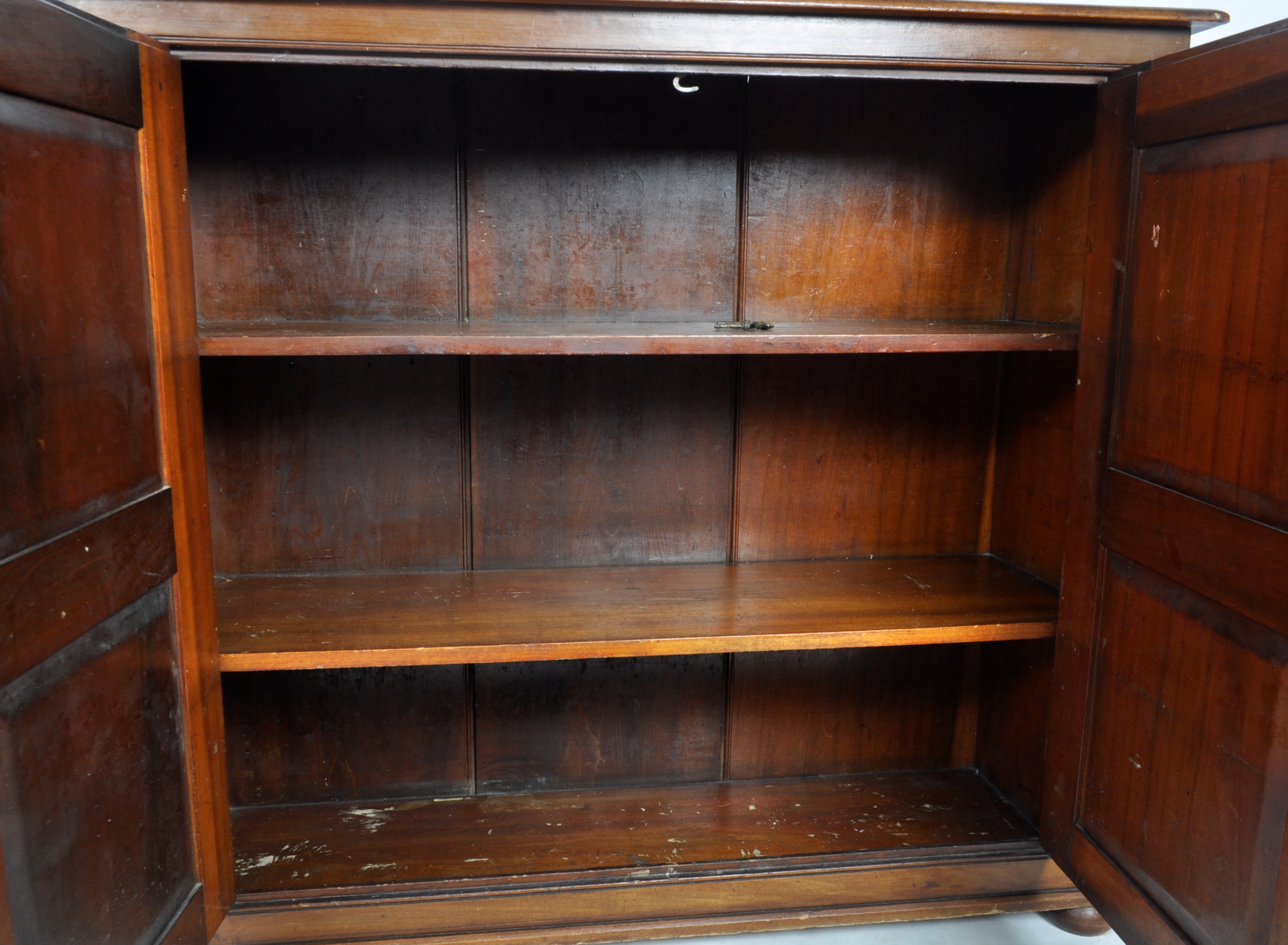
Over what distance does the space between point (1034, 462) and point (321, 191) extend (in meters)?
1.41

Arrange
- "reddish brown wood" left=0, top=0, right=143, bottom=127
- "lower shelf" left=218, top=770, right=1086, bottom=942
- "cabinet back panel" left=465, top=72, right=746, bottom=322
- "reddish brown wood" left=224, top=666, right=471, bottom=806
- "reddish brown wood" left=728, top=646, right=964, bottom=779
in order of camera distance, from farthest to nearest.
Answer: "reddish brown wood" left=728, top=646, right=964, bottom=779 → "reddish brown wood" left=224, top=666, right=471, bottom=806 → "cabinet back panel" left=465, top=72, right=746, bottom=322 → "lower shelf" left=218, top=770, right=1086, bottom=942 → "reddish brown wood" left=0, top=0, right=143, bottom=127

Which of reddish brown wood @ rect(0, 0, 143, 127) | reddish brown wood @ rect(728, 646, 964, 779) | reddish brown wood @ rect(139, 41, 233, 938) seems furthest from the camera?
reddish brown wood @ rect(728, 646, 964, 779)

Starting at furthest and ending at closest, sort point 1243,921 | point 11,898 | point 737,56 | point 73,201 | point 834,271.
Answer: point 834,271 → point 737,56 → point 1243,921 → point 73,201 → point 11,898

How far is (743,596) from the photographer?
173 cm

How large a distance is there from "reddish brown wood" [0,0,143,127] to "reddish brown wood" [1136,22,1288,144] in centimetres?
132

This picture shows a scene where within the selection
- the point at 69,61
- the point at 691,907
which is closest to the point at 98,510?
the point at 69,61

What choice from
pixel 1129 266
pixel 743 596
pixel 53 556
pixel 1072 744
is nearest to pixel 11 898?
pixel 53 556

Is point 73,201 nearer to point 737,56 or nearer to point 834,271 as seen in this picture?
point 737,56

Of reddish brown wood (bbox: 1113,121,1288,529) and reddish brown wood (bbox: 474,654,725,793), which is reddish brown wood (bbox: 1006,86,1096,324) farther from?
reddish brown wood (bbox: 474,654,725,793)

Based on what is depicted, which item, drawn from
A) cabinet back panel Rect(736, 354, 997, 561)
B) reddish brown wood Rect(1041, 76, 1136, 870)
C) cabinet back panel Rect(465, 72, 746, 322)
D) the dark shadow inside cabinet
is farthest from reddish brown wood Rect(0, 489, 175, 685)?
reddish brown wood Rect(1041, 76, 1136, 870)

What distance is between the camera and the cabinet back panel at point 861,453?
6.18ft

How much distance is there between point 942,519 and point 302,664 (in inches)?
50.2

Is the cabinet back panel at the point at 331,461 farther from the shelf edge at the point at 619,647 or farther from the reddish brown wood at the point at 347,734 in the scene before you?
the shelf edge at the point at 619,647

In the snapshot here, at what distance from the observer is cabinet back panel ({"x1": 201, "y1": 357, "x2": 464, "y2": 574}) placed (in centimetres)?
174
